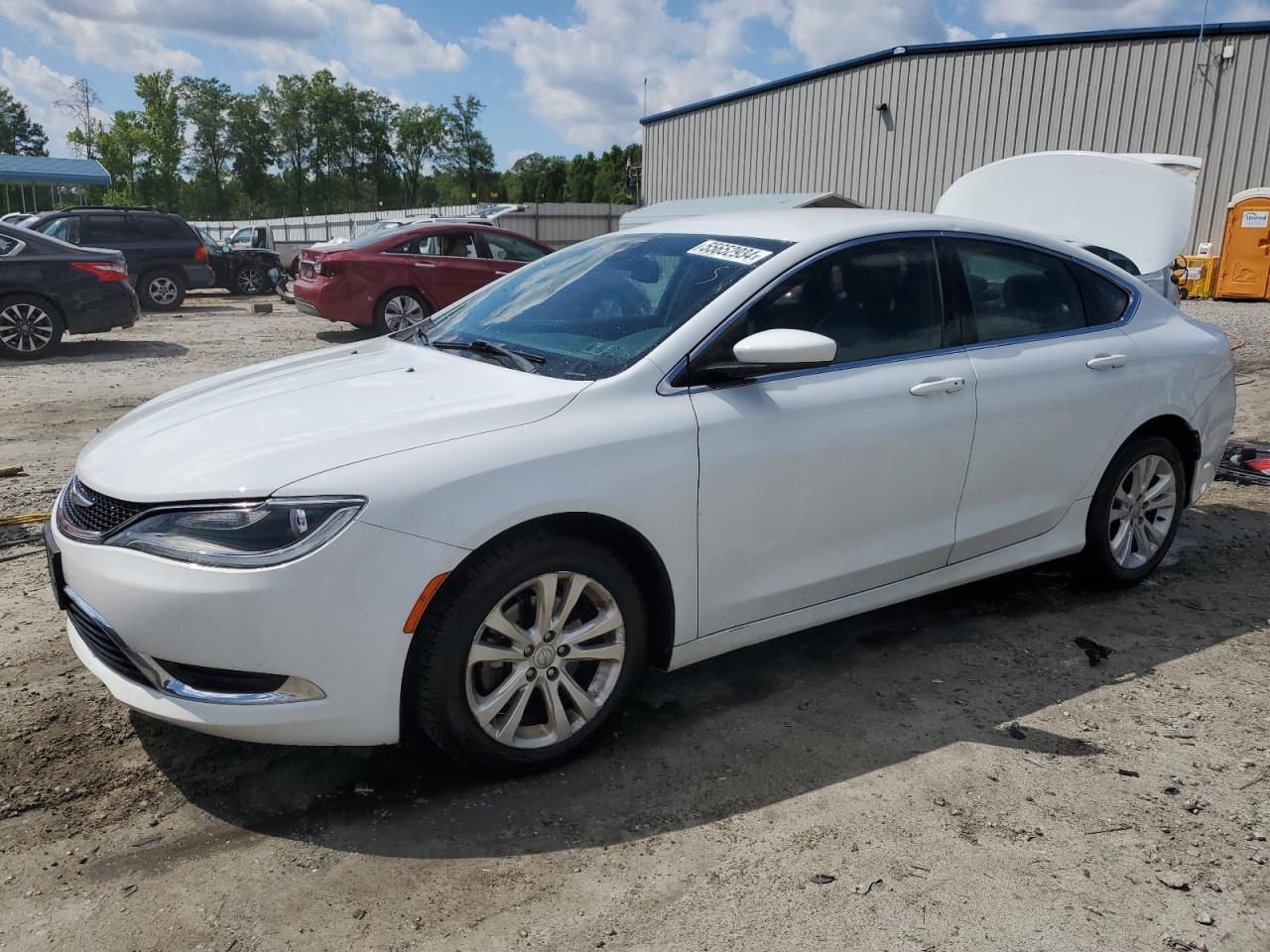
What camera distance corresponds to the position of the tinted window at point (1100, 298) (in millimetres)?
4277

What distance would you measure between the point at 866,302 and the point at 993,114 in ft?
67.0

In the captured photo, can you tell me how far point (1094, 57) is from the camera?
19.9 m

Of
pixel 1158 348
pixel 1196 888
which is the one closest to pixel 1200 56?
pixel 1158 348

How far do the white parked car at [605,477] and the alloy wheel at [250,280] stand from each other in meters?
19.5

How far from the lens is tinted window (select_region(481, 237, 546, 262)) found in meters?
13.0

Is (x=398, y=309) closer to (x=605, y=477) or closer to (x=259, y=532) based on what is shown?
(x=605, y=477)

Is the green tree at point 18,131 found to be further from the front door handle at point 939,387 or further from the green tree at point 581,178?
the front door handle at point 939,387

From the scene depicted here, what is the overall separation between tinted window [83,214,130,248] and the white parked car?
49.1ft

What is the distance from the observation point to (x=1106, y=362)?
4.13m

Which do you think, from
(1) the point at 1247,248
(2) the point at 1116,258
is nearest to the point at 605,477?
(2) the point at 1116,258

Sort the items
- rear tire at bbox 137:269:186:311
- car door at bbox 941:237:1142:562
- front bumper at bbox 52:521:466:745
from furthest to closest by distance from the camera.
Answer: rear tire at bbox 137:269:186:311
car door at bbox 941:237:1142:562
front bumper at bbox 52:521:466:745

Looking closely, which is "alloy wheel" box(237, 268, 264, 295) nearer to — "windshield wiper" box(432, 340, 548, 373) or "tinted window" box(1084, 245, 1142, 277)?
"tinted window" box(1084, 245, 1142, 277)

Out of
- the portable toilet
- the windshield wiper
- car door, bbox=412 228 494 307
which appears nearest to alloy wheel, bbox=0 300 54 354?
car door, bbox=412 228 494 307

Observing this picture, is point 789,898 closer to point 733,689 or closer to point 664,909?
point 664,909
